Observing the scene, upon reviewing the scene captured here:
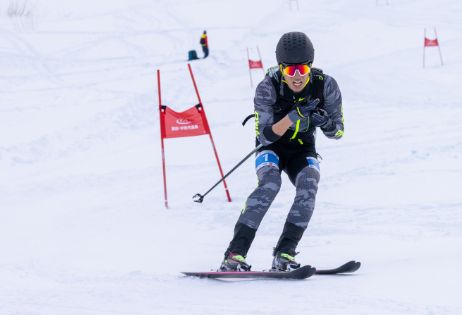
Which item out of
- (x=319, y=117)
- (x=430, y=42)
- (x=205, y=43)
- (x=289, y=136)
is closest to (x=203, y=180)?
(x=289, y=136)

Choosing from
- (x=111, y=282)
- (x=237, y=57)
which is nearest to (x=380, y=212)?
(x=111, y=282)

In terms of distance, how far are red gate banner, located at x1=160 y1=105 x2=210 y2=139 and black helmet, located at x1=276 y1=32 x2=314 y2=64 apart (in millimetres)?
4393

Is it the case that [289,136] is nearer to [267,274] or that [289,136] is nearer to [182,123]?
[267,274]

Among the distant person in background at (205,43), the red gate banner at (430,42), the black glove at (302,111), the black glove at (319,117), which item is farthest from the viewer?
the distant person in background at (205,43)

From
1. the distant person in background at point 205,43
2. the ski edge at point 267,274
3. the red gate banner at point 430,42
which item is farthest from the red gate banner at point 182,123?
the distant person in background at point 205,43

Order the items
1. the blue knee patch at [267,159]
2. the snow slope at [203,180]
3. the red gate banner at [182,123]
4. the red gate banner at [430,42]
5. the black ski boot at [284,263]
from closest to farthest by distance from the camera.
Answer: the snow slope at [203,180] → the black ski boot at [284,263] → the blue knee patch at [267,159] → the red gate banner at [182,123] → the red gate banner at [430,42]

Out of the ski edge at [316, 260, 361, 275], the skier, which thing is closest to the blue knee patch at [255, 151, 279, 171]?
the skier

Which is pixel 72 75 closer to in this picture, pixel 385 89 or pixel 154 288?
pixel 385 89

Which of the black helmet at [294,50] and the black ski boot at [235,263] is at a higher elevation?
the black helmet at [294,50]

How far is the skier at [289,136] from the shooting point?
15.4ft

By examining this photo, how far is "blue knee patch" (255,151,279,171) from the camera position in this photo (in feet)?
16.3

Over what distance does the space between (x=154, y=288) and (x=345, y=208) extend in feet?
12.0

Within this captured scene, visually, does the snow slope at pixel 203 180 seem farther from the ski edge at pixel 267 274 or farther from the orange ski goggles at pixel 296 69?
the orange ski goggles at pixel 296 69

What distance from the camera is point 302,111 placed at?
478 cm
